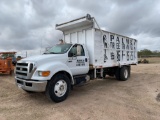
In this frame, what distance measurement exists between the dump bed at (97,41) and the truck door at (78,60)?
1.57 feet

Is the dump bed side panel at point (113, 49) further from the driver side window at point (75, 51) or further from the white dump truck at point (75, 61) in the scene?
the driver side window at point (75, 51)

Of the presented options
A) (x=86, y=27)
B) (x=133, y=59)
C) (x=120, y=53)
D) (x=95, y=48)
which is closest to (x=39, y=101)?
(x=95, y=48)

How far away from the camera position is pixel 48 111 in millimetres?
5062

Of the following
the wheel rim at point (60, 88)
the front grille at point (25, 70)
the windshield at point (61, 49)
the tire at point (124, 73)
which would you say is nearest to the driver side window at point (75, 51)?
the windshield at point (61, 49)

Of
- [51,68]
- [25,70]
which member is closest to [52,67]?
[51,68]

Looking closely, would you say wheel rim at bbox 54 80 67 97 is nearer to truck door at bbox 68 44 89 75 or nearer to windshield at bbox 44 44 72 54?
truck door at bbox 68 44 89 75

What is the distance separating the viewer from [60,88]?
19.7ft

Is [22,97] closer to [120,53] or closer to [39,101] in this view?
[39,101]

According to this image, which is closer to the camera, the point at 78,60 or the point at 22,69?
the point at 22,69

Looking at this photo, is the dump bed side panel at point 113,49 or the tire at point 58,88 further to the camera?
the dump bed side panel at point 113,49

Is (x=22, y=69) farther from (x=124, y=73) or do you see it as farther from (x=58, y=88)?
(x=124, y=73)

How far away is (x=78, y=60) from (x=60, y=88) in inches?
63.7

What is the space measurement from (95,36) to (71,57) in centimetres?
188

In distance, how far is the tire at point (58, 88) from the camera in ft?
18.7
